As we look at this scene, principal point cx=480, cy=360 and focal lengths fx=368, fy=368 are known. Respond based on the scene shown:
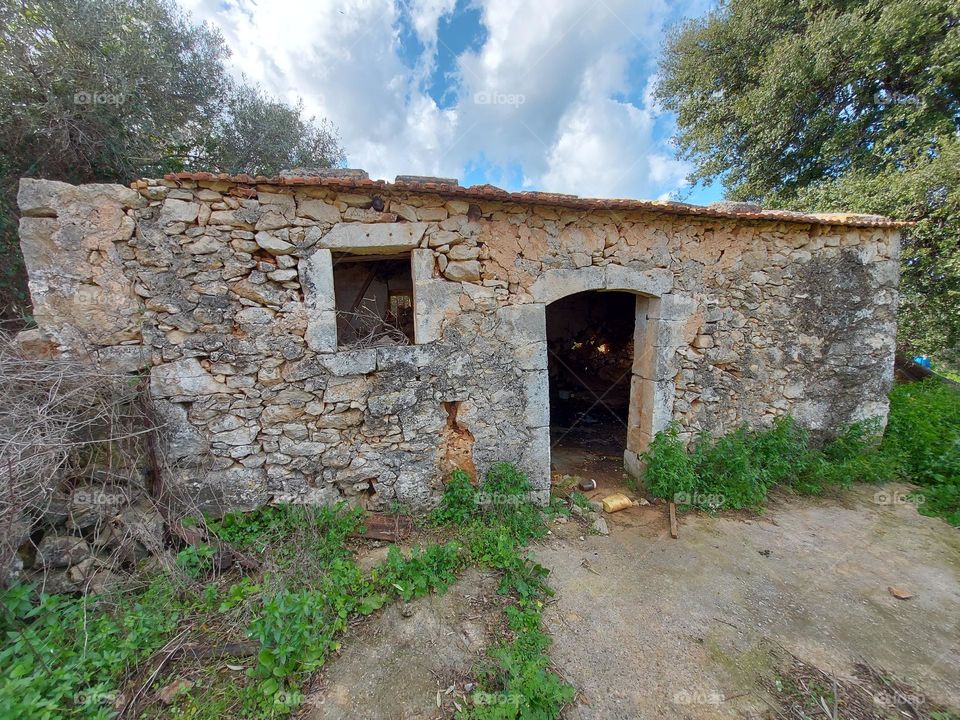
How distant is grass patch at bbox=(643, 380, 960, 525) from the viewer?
4.20m

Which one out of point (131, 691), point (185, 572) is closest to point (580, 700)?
point (131, 691)

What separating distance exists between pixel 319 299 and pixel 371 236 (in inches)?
29.2

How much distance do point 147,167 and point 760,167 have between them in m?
12.6

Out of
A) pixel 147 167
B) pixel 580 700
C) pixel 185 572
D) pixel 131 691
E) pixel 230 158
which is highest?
pixel 230 158

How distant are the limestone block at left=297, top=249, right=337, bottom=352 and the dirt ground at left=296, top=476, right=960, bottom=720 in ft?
7.55

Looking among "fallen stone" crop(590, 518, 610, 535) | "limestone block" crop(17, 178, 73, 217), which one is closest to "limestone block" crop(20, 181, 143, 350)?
"limestone block" crop(17, 178, 73, 217)

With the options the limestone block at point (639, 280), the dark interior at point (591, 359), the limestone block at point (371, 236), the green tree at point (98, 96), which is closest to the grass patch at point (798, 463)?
the limestone block at point (639, 280)

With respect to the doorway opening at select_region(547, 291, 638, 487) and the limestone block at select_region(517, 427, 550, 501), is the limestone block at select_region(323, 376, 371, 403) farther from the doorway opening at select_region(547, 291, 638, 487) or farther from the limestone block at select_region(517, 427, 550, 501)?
the doorway opening at select_region(547, 291, 638, 487)

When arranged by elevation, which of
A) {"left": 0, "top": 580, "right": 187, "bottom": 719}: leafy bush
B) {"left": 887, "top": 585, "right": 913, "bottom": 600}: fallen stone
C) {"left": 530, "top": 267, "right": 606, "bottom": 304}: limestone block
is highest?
{"left": 530, "top": 267, "right": 606, "bottom": 304}: limestone block

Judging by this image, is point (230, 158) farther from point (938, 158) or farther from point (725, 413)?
point (938, 158)

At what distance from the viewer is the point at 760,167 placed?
894 cm

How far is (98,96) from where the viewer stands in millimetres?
5094

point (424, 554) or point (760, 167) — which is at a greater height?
point (760, 167)

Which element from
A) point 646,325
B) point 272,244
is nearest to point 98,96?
point 272,244
